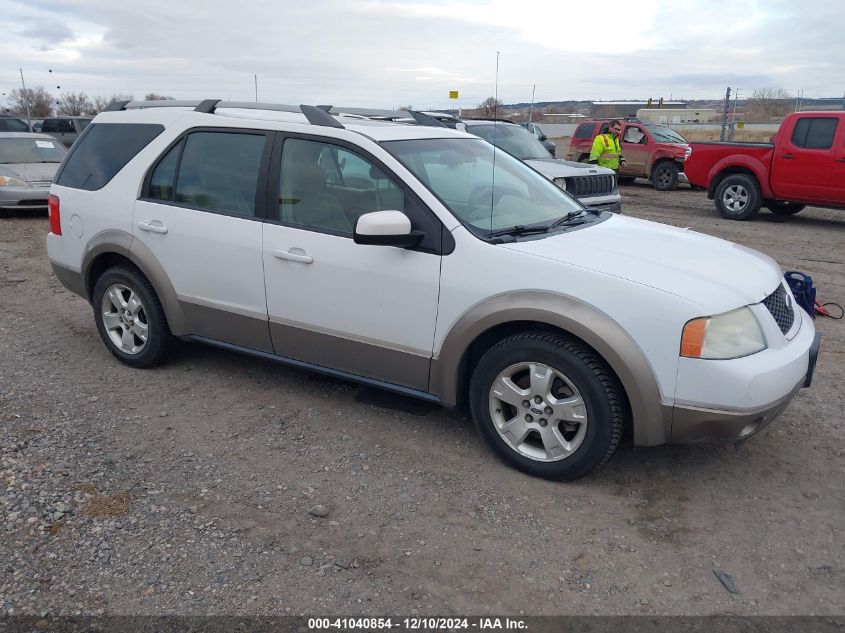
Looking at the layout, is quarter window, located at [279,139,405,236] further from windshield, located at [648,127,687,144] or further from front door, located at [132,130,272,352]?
windshield, located at [648,127,687,144]

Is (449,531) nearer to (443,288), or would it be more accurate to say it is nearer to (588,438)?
(588,438)

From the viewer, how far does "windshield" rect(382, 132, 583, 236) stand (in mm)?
4098

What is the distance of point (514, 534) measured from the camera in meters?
3.36

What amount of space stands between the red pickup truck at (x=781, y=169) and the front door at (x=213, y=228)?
10331mm

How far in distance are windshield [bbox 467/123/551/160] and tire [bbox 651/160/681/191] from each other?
7874 millimetres

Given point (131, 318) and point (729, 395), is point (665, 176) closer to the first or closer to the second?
point (131, 318)

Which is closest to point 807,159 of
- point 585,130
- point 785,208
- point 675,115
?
point 785,208

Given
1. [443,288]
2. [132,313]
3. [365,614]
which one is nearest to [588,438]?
[443,288]

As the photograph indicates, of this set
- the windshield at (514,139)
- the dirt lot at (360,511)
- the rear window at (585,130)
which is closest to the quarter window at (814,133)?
the windshield at (514,139)

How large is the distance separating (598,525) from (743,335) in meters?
1.10

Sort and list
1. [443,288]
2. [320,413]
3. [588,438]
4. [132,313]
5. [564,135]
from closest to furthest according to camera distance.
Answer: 1. [588,438]
2. [443,288]
3. [320,413]
4. [132,313]
5. [564,135]

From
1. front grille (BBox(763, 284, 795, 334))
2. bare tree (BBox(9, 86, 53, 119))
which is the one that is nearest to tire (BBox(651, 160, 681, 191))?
front grille (BBox(763, 284, 795, 334))

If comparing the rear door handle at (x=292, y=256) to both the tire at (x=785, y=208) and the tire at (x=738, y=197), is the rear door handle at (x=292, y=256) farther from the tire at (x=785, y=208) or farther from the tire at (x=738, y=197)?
the tire at (x=785, y=208)

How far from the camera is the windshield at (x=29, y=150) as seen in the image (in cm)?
1300
